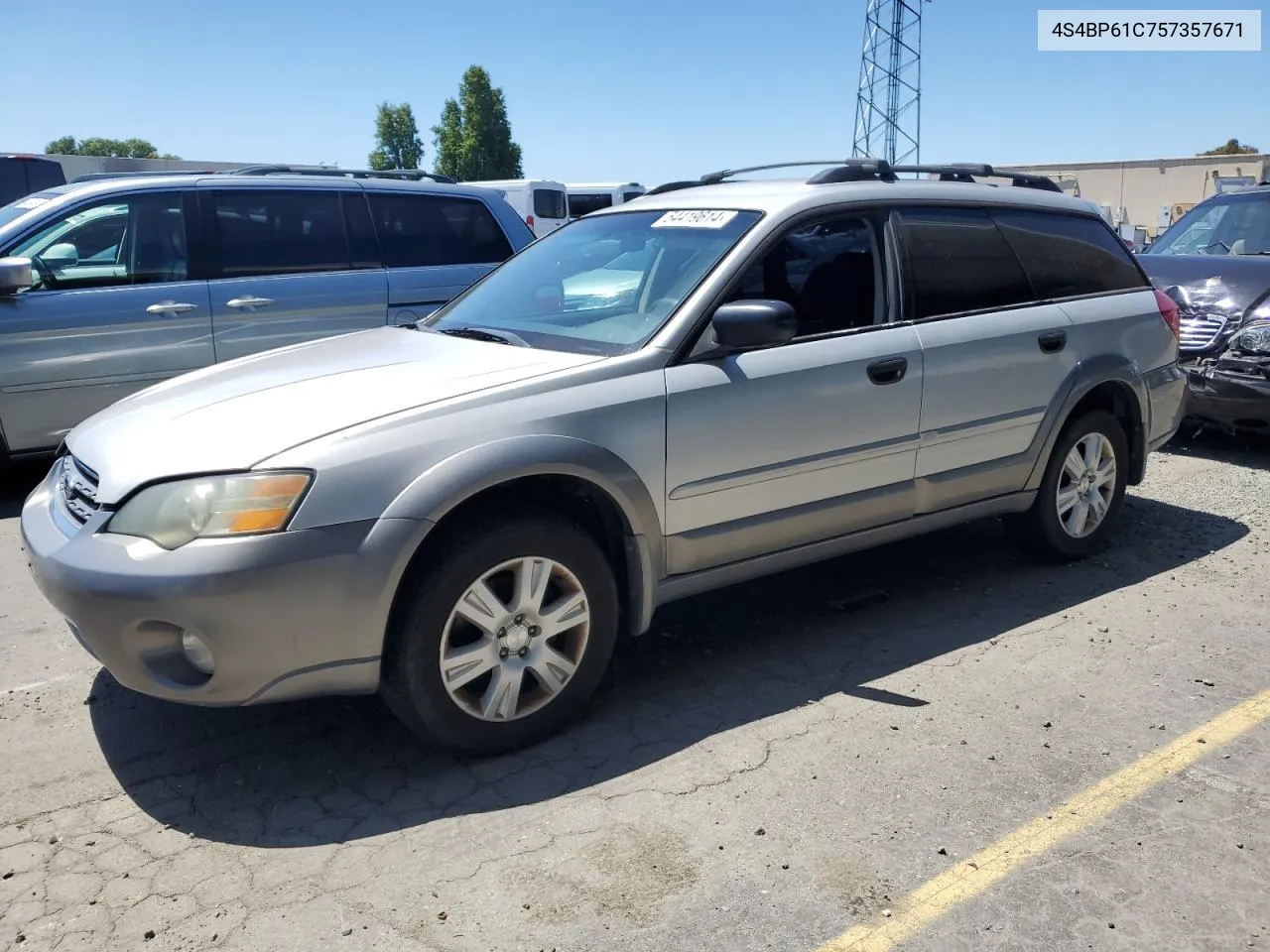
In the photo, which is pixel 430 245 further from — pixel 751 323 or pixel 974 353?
pixel 751 323

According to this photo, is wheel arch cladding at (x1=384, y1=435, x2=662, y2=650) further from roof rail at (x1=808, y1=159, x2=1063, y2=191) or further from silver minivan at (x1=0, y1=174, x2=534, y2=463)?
silver minivan at (x1=0, y1=174, x2=534, y2=463)

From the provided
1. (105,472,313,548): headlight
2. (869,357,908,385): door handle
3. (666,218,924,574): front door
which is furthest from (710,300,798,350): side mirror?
(105,472,313,548): headlight

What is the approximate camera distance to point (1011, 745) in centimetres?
348

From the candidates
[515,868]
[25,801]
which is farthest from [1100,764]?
[25,801]

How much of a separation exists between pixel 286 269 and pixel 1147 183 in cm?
4126

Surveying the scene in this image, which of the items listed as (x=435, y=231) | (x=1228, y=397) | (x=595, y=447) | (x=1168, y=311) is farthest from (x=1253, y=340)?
(x=595, y=447)

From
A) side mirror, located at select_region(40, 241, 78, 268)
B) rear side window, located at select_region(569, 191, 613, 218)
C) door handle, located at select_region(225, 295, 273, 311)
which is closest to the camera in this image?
side mirror, located at select_region(40, 241, 78, 268)

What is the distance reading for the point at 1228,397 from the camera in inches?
282

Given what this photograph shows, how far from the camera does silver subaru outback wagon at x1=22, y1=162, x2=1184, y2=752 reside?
301 cm

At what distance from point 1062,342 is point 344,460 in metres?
3.32

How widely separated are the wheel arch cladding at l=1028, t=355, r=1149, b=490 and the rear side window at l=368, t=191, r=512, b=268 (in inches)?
169

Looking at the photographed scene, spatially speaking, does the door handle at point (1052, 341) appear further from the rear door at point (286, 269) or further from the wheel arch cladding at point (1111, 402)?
the rear door at point (286, 269)

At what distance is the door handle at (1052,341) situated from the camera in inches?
188

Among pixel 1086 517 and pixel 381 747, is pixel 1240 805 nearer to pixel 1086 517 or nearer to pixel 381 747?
pixel 1086 517
